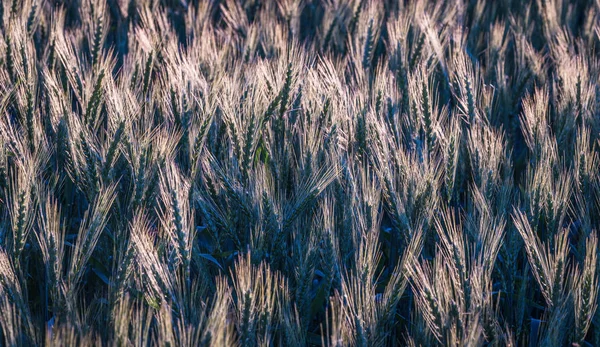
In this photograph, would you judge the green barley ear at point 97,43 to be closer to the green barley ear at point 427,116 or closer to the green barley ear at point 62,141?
the green barley ear at point 62,141

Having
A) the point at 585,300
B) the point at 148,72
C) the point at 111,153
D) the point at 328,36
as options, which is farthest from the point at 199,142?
the point at 328,36

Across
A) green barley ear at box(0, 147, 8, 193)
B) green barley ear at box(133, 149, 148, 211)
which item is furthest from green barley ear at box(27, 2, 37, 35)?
green barley ear at box(133, 149, 148, 211)

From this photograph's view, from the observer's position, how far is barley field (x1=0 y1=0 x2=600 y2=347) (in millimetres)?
1509

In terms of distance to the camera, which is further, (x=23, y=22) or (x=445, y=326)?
(x=23, y=22)

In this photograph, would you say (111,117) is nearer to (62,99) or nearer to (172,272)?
(62,99)

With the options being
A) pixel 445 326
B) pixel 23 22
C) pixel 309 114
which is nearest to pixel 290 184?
pixel 309 114

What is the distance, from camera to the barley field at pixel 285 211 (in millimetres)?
1509

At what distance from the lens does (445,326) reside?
1.47 m

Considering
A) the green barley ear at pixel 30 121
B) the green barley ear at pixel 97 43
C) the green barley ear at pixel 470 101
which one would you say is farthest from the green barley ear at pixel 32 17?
the green barley ear at pixel 470 101

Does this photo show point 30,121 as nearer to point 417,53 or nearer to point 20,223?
point 20,223

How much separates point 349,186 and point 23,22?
5.06ft

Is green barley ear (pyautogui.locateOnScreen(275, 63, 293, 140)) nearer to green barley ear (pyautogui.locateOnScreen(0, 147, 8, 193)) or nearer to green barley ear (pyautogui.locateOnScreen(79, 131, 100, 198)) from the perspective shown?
green barley ear (pyautogui.locateOnScreen(79, 131, 100, 198))

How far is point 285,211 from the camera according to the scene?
5.80 ft

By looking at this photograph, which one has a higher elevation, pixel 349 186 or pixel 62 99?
pixel 62 99
